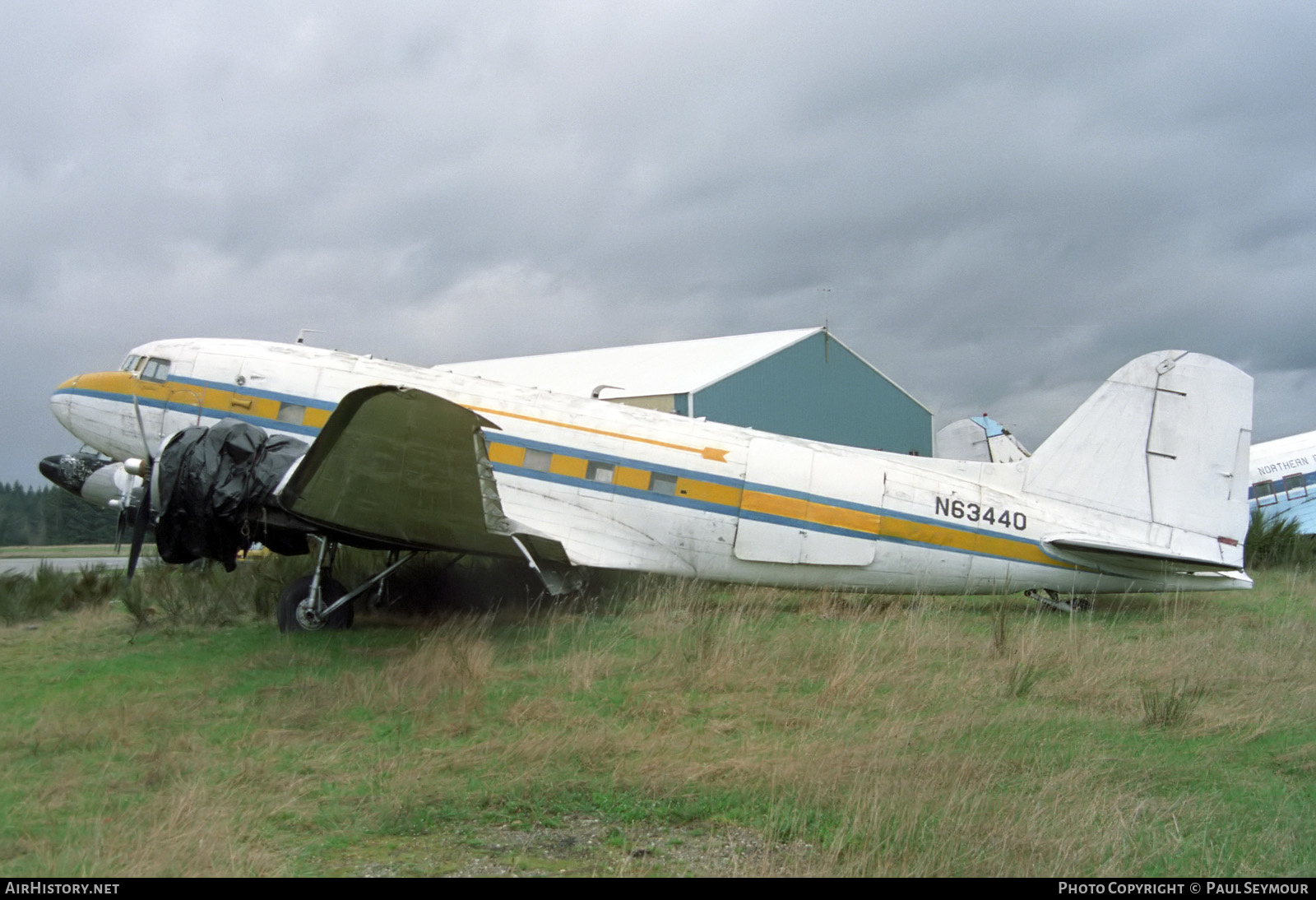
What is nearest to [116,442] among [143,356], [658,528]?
[143,356]

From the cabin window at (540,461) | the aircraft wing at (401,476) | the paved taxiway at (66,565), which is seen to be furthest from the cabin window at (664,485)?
the paved taxiway at (66,565)

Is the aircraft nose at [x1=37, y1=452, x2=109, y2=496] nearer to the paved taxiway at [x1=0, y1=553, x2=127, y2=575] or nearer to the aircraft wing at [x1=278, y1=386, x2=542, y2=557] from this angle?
the paved taxiway at [x1=0, y1=553, x2=127, y2=575]

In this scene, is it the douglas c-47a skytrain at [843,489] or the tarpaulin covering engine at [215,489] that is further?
the douglas c-47a skytrain at [843,489]

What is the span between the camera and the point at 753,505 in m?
10.6

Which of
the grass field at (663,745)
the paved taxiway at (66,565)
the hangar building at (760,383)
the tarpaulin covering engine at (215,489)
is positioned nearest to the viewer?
the grass field at (663,745)

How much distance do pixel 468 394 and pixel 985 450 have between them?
11292 mm

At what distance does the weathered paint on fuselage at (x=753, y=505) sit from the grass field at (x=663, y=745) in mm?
692

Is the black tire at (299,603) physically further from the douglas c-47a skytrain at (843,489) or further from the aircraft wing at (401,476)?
the aircraft wing at (401,476)

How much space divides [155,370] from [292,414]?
2.20m

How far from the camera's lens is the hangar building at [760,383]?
25234 mm

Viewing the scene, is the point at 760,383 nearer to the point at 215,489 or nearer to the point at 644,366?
the point at 644,366

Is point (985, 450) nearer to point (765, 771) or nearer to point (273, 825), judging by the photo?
point (765, 771)

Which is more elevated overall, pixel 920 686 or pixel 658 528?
pixel 658 528

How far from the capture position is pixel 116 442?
463 inches
